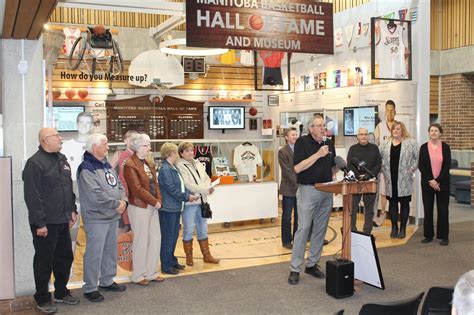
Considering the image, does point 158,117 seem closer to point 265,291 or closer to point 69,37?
point 69,37

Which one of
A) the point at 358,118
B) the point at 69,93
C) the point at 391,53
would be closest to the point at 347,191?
the point at 391,53

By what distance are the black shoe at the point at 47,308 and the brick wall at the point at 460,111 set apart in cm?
1176

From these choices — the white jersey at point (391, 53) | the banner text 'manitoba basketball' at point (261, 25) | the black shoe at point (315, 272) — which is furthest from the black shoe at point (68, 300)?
the white jersey at point (391, 53)

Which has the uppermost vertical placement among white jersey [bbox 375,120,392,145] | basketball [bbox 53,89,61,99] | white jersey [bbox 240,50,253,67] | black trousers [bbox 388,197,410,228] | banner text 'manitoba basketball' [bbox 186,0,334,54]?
white jersey [bbox 240,50,253,67]

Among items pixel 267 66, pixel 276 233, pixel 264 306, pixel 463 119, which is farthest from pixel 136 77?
pixel 463 119

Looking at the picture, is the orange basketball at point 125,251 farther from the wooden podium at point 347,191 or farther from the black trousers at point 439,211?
the black trousers at point 439,211

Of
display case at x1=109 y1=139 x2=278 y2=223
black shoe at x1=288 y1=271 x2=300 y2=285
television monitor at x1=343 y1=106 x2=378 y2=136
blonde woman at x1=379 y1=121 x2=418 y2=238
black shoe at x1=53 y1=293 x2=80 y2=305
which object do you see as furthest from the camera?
television monitor at x1=343 y1=106 x2=378 y2=136

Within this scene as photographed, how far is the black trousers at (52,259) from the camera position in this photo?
4637 mm

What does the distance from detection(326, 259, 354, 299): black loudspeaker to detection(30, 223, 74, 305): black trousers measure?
2385mm

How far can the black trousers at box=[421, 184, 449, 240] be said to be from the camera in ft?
23.3

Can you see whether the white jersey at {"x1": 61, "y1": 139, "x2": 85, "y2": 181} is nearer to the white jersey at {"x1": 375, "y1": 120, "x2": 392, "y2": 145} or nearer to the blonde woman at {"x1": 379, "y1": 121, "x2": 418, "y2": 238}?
the blonde woman at {"x1": 379, "y1": 121, "x2": 418, "y2": 238}

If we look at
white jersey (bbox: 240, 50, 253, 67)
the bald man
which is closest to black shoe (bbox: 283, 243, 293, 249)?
the bald man

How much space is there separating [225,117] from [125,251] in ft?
22.6

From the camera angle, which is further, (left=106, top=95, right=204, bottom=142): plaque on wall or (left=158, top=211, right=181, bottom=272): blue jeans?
→ (left=106, top=95, right=204, bottom=142): plaque on wall
